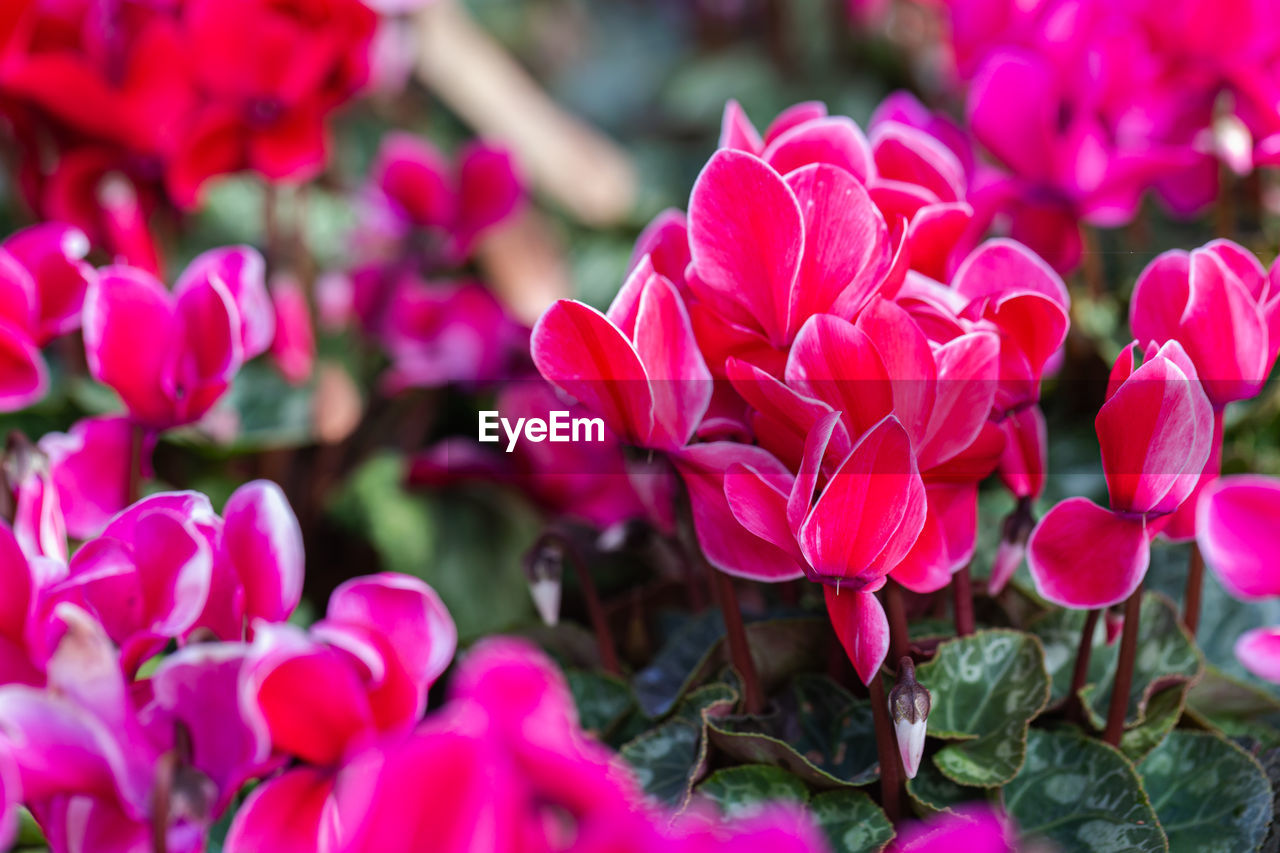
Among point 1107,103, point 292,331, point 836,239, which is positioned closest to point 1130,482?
point 836,239

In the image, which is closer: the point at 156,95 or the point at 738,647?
the point at 738,647

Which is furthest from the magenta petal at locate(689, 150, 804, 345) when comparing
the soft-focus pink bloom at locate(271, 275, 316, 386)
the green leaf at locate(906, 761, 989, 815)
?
the soft-focus pink bloom at locate(271, 275, 316, 386)

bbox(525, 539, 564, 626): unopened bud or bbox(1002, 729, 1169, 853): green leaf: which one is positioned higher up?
bbox(525, 539, 564, 626): unopened bud

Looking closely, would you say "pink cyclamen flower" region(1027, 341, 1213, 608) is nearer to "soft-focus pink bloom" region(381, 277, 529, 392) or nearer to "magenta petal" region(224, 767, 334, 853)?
"magenta petal" region(224, 767, 334, 853)

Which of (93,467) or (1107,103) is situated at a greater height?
(1107,103)

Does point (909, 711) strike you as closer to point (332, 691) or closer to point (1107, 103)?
point (332, 691)

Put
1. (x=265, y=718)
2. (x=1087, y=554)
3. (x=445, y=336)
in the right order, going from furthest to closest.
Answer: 1. (x=445, y=336)
2. (x=1087, y=554)
3. (x=265, y=718)

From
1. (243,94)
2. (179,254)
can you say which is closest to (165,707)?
(243,94)
